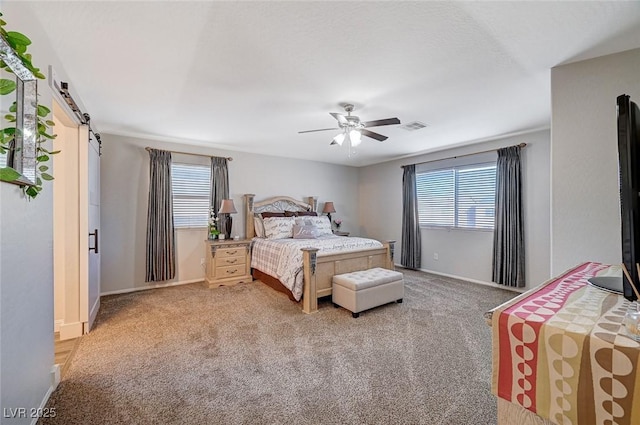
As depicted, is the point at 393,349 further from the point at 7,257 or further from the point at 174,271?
the point at 174,271

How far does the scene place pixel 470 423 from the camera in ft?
5.08

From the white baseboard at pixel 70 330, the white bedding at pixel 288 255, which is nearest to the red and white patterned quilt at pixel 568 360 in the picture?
the white bedding at pixel 288 255

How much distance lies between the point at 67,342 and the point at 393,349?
309 cm

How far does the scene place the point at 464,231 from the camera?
478 cm

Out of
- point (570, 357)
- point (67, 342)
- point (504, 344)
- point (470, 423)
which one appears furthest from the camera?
point (67, 342)

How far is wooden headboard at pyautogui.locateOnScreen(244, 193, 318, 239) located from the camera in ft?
16.6

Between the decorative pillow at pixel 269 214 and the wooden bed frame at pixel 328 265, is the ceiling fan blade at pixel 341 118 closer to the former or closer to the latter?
the wooden bed frame at pixel 328 265

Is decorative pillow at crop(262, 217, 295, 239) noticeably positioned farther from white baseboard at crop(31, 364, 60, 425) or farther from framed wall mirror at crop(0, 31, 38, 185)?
framed wall mirror at crop(0, 31, 38, 185)

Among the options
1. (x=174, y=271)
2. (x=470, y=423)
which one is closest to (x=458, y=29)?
(x=470, y=423)

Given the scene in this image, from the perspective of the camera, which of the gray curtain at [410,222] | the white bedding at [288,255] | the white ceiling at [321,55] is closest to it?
the white ceiling at [321,55]

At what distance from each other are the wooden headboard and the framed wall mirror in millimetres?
3602

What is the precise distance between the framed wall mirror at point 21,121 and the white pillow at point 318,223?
369 cm

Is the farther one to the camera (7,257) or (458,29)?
(458,29)

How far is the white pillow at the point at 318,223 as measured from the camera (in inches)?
196
